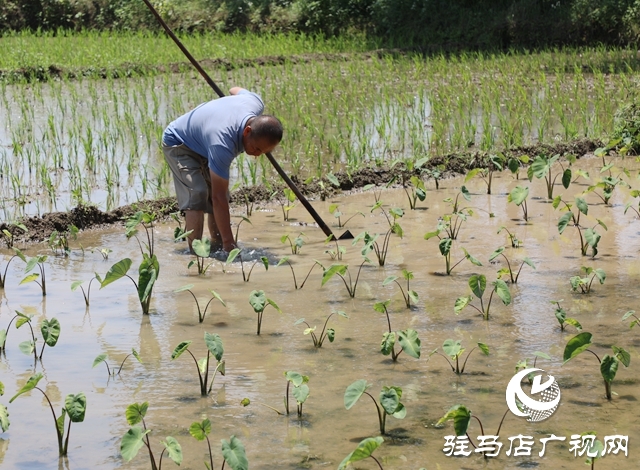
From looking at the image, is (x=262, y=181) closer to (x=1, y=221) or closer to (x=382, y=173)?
(x=382, y=173)

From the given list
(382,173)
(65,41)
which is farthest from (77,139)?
(65,41)

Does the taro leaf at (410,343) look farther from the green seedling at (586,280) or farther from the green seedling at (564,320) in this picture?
the green seedling at (586,280)

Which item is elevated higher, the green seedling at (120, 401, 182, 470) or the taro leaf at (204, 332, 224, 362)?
the taro leaf at (204, 332, 224, 362)

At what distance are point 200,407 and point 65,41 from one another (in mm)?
12560

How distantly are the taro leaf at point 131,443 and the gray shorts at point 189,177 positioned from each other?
284 cm

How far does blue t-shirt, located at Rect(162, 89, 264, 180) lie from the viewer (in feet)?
15.9

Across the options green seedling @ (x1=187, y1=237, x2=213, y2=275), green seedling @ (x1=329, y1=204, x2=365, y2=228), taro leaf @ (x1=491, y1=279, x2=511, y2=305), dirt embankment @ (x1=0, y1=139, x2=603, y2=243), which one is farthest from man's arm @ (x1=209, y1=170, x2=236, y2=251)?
taro leaf @ (x1=491, y1=279, x2=511, y2=305)

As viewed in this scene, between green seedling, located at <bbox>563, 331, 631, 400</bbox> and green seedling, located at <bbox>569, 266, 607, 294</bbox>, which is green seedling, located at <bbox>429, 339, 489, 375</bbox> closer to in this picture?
green seedling, located at <bbox>563, 331, 631, 400</bbox>

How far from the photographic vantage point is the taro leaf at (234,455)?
2.52 m

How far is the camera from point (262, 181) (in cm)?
701

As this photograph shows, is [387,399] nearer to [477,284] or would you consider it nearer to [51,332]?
[477,284]

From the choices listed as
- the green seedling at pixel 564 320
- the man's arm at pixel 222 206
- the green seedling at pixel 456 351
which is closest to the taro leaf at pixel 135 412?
the green seedling at pixel 456 351

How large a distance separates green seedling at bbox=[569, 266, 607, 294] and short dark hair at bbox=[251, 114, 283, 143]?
167cm

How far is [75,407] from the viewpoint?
9.23ft
